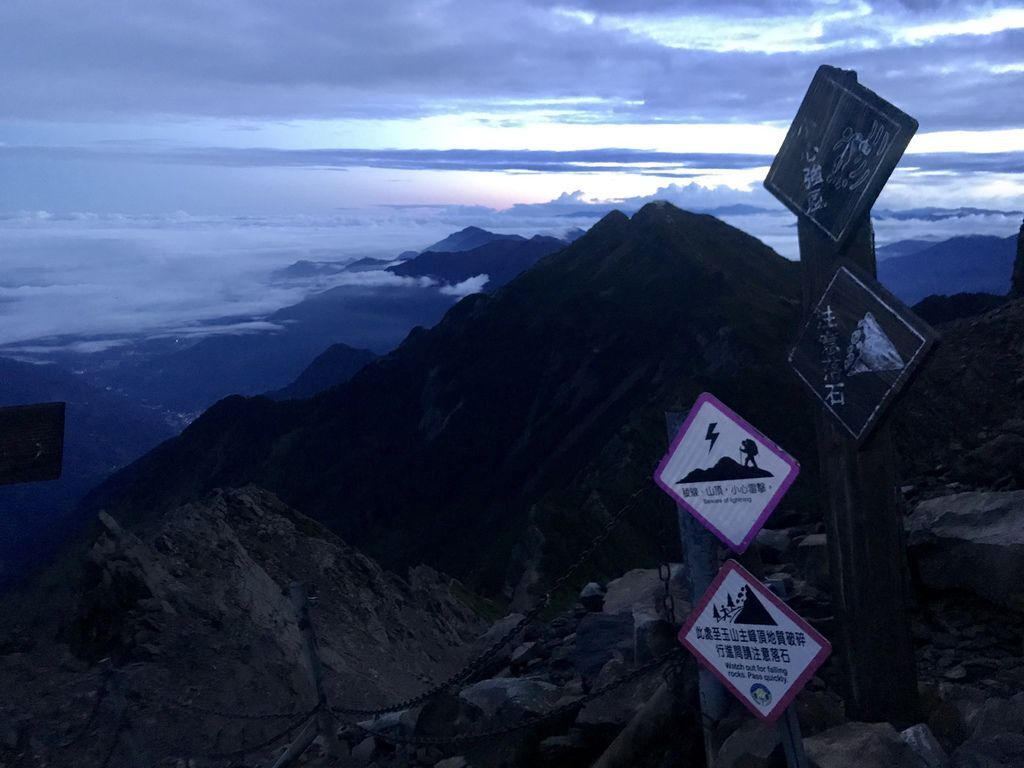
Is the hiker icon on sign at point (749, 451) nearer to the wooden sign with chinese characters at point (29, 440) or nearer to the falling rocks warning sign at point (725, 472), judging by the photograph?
the falling rocks warning sign at point (725, 472)

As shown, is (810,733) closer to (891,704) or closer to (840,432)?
(891,704)

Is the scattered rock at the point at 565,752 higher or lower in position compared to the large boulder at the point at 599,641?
higher

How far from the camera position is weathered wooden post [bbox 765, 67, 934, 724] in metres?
4.06

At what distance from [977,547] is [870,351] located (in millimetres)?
2914

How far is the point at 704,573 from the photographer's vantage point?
444 centimetres

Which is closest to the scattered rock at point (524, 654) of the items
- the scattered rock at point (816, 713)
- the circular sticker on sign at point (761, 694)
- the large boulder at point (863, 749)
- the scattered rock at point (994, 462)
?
the scattered rock at point (816, 713)

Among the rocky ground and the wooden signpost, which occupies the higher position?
the wooden signpost

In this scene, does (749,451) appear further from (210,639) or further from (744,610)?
(210,639)

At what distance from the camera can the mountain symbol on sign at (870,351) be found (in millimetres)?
3932

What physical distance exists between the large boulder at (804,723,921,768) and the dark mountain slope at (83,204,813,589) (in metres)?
35.9

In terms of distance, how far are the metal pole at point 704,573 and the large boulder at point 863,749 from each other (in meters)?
0.45

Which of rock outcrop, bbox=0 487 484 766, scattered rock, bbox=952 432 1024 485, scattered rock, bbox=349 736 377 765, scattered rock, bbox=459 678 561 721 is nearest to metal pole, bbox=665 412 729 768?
scattered rock, bbox=459 678 561 721

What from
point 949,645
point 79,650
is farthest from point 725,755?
point 79,650

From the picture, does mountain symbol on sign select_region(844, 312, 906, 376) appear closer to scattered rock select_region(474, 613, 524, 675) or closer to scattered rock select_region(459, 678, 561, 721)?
scattered rock select_region(459, 678, 561, 721)
